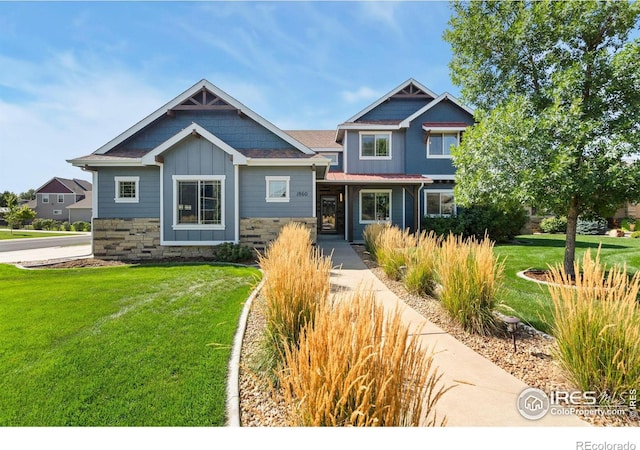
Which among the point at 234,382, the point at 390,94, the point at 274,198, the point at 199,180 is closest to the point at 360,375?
the point at 234,382

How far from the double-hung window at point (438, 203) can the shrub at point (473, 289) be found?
481 inches

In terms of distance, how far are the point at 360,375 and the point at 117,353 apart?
3.18m

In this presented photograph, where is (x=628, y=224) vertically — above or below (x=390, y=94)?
below

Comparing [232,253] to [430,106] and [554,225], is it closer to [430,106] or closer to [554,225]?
[430,106]

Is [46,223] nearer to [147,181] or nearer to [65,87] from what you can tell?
[147,181]

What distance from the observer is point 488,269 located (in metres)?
4.27

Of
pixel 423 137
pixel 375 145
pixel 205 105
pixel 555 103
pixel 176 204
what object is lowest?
pixel 176 204

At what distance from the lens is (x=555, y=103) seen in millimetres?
5785

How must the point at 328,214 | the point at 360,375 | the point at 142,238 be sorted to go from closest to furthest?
the point at 360,375, the point at 142,238, the point at 328,214

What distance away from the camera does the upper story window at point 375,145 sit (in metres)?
16.3

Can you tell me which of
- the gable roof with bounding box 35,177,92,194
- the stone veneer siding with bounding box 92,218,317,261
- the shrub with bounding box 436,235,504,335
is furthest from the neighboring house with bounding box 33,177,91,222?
the shrub with bounding box 436,235,504,335

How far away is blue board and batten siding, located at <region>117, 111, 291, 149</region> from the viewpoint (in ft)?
41.1

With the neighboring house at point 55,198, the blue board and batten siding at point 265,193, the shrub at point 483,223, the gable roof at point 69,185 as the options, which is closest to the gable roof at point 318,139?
the shrub at point 483,223

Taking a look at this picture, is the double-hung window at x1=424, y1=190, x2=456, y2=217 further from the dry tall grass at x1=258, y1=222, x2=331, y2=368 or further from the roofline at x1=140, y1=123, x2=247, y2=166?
the dry tall grass at x1=258, y1=222, x2=331, y2=368
